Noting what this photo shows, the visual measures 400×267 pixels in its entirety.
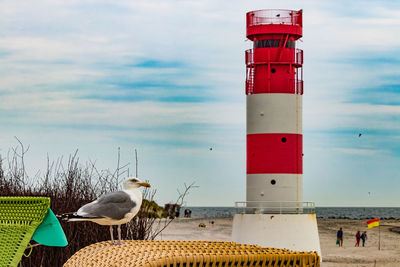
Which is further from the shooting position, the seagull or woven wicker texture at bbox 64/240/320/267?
the seagull

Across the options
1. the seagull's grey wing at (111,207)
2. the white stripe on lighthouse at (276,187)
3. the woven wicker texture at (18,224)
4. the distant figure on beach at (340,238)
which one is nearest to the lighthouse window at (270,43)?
the white stripe on lighthouse at (276,187)

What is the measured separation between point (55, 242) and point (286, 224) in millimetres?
10765

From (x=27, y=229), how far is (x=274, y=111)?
11263 mm

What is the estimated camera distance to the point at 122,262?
421 centimetres

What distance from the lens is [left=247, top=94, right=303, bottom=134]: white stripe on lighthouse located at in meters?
15.3

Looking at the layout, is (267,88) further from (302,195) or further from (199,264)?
(199,264)

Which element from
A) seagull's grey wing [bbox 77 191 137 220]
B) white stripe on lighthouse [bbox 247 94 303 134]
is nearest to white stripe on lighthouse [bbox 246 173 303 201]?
white stripe on lighthouse [bbox 247 94 303 134]

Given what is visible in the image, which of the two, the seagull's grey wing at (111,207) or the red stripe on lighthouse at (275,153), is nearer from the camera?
the seagull's grey wing at (111,207)

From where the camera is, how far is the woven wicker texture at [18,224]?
14.4 ft

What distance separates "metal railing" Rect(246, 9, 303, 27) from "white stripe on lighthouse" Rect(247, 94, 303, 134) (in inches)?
67.8

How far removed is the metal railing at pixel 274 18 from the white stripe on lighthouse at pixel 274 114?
1721mm

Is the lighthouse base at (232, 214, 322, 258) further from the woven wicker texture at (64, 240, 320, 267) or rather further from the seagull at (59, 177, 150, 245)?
the woven wicker texture at (64, 240, 320, 267)

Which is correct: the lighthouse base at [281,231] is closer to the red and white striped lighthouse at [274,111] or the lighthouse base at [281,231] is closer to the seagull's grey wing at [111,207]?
the red and white striped lighthouse at [274,111]

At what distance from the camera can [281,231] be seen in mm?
14594
